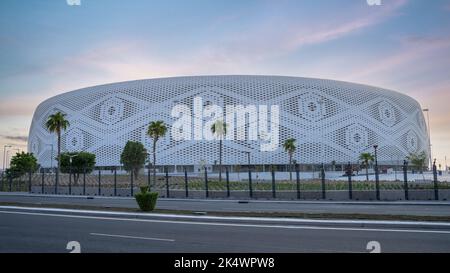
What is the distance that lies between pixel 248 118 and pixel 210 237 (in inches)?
3935

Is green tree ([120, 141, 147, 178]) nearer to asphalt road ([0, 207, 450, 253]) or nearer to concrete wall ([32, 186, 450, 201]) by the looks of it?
concrete wall ([32, 186, 450, 201])

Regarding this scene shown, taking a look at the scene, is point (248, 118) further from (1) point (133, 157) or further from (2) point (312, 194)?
(2) point (312, 194)

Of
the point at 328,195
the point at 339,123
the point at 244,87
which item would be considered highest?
the point at 244,87

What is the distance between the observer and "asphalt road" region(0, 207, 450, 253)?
8.77 m

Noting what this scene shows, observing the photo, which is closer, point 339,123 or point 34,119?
point 339,123

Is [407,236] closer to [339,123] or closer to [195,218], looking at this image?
[195,218]

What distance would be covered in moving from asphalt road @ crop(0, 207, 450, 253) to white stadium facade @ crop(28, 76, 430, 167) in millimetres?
92693

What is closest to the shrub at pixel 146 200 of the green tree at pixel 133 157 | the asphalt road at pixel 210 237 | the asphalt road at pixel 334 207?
the asphalt road at pixel 334 207

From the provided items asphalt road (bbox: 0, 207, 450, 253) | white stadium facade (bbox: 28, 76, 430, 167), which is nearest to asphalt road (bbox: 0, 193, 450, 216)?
asphalt road (bbox: 0, 207, 450, 253)

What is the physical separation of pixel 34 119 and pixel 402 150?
128709mm

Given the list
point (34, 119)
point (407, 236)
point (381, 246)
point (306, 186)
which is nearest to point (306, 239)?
point (381, 246)

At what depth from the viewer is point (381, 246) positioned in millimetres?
8883
